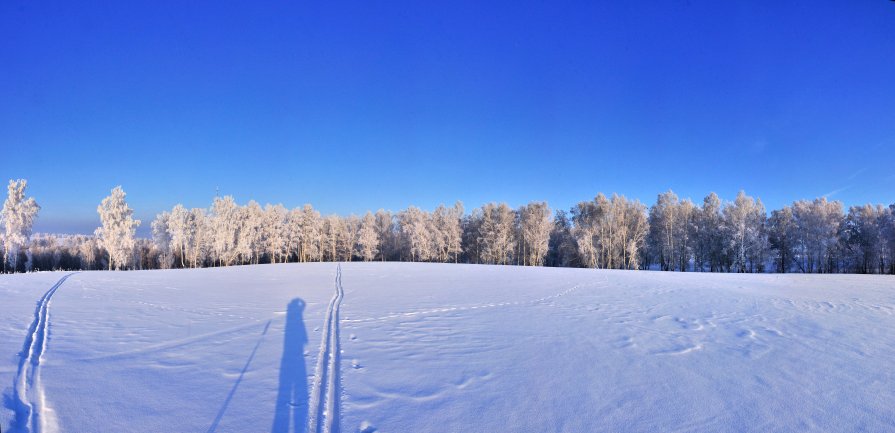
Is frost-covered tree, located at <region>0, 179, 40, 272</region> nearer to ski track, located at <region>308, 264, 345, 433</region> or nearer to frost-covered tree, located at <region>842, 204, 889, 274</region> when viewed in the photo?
ski track, located at <region>308, 264, 345, 433</region>

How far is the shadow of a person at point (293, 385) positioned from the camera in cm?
358

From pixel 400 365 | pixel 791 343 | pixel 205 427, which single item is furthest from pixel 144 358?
pixel 791 343

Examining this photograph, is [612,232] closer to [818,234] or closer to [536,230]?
[536,230]

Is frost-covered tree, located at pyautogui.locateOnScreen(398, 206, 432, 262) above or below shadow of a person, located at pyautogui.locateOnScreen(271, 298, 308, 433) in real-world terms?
above

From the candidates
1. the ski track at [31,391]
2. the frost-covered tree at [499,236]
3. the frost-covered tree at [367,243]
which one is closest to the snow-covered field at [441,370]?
the ski track at [31,391]

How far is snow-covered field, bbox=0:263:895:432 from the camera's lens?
373cm

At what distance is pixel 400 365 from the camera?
17.6 ft

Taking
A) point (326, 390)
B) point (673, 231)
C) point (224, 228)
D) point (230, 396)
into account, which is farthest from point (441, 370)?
point (224, 228)

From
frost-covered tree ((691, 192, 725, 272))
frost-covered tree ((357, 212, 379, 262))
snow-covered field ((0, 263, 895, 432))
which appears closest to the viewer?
snow-covered field ((0, 263, 895, 432))

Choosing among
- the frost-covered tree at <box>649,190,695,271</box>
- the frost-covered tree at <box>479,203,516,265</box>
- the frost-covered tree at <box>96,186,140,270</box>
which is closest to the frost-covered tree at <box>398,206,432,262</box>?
the frost-covered tree at <box>479,203,516,265</box>

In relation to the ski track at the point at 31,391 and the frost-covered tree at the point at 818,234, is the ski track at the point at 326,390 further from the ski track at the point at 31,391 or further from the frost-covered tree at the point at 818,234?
the frost-covered tree at the point at 818,234

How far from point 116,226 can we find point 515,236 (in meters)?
47.0

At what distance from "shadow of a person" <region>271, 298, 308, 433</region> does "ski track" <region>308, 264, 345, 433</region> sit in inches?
3.4

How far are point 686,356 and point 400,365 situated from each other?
170 inches
